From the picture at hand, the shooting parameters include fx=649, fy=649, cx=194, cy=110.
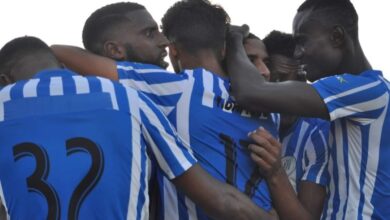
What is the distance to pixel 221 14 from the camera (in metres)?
3.84

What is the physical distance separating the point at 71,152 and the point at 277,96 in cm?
122

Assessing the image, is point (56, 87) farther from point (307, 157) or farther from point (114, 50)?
point (307, 157)

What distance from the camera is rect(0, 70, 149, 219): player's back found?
8.81 ft

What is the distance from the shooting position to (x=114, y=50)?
3863 mm

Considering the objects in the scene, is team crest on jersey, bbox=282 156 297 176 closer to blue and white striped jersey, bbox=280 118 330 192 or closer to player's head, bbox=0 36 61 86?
blue and white striped jersey, bbox=280 118 330 192

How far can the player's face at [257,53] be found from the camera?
4178 mm

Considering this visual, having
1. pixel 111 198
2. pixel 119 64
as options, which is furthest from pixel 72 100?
pixel 119 64

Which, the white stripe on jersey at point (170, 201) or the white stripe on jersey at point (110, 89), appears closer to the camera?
the white stripe on jersey at point (110, 89)

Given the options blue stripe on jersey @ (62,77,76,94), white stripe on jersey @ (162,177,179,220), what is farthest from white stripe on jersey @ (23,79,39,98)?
white stripe on jersey @ (162,177,179,220)

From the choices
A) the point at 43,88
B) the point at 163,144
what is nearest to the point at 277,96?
the point at 163,144

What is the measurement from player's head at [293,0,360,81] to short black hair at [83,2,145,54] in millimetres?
1027

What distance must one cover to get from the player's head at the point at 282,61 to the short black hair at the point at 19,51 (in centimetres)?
194

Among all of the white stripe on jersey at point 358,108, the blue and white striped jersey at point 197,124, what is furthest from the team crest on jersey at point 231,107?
the white stripe on jersey at point 358,108

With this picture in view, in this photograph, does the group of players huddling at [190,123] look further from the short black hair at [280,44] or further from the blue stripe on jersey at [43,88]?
the short black hair at [280,44]
